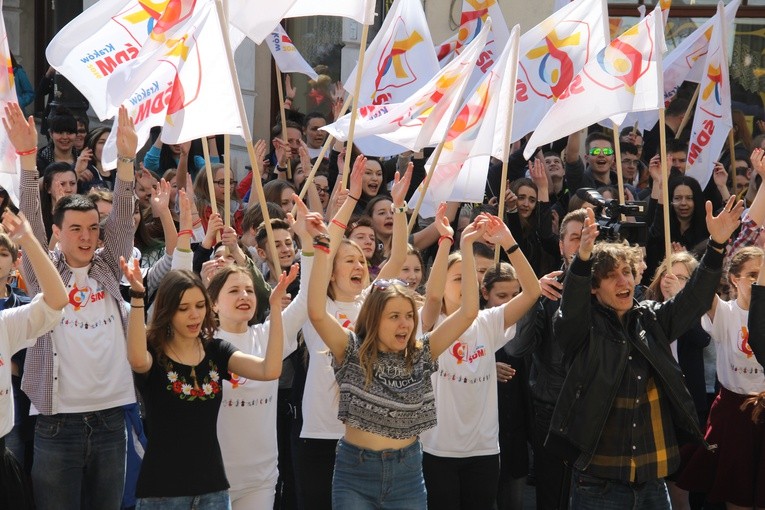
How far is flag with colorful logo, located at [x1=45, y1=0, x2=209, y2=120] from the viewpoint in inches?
292

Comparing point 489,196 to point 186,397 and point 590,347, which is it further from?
point 186,397

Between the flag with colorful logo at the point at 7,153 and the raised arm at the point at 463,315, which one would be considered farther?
the flag with colorful logo at the point at 7,153

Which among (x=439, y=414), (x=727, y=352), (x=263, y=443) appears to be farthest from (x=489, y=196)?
(x=263, y=443)

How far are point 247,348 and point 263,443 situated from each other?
1.40 ft

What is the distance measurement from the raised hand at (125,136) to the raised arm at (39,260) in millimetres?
905

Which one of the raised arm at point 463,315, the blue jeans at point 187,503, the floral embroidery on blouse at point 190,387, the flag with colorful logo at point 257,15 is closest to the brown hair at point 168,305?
the floral embroidery on blouse at point 190,387

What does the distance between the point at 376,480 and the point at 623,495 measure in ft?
3.52

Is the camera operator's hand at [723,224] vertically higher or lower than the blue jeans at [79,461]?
higher

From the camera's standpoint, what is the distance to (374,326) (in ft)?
18.2

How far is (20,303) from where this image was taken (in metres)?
6.34

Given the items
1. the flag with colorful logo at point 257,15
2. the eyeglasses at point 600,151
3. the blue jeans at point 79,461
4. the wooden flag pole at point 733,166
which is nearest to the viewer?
the blue jeans at point 79,461

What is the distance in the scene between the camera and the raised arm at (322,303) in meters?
5.57

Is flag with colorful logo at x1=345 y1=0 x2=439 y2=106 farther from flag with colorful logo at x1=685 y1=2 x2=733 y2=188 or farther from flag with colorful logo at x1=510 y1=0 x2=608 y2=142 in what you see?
flag with colorful logo at x1=685 y1=2 x2=733 y2=188

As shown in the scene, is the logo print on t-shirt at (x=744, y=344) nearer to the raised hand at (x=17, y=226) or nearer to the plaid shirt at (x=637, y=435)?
the plaid shirt at (x=637, y=435)
